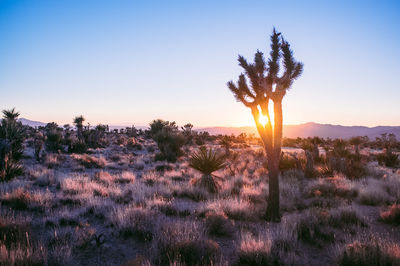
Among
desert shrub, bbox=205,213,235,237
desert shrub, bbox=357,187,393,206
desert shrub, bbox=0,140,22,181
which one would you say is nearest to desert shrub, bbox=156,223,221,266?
desert shrub, bbox=205,213,235,237

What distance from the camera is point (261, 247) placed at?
4.11 metres

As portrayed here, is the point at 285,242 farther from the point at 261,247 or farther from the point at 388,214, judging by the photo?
the point at 388,214

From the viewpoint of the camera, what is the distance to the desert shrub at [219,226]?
535 cm

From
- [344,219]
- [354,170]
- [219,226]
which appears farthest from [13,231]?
[354,170]

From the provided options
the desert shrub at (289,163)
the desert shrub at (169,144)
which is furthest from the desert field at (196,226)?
the desert shrub at (169,144)

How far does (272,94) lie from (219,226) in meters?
3.93

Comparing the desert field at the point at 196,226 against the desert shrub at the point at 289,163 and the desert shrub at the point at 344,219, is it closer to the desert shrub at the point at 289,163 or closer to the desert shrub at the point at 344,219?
the desert shrub at the point at 344,219

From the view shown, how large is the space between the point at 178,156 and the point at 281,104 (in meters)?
14.8

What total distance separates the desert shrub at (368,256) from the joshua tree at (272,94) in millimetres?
2447

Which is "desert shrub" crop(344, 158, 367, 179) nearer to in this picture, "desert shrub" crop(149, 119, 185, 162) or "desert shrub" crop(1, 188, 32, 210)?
"desert shrub" crop(149, 119, 185, 162)

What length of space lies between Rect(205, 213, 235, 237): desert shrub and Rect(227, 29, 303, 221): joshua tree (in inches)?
62.2

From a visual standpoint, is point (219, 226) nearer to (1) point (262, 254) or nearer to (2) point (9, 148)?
(1) point (262, 254)

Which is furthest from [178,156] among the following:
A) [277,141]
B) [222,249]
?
[222,249]

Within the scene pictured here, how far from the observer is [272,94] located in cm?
648
